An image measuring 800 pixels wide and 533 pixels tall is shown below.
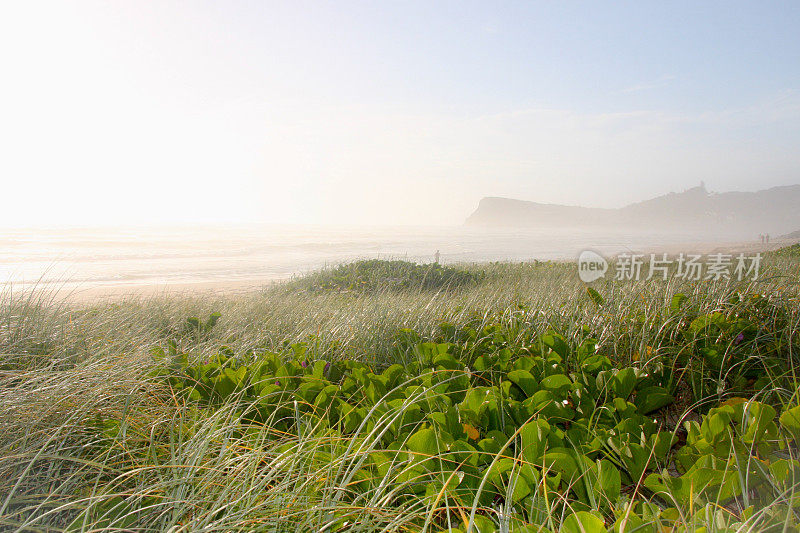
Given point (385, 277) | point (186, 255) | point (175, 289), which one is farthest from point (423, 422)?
point (186, 255)

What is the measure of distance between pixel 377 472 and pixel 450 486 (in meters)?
0.37

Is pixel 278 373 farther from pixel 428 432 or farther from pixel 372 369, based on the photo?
pixel 428 432

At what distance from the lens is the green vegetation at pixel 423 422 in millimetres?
1472

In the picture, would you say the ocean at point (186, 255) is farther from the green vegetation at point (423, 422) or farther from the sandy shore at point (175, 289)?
the green vegetation at point (423, 422)

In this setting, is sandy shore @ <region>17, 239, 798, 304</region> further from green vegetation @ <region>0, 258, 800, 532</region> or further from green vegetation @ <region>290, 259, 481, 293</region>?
green vegetation @ <region>0, 258, 800, 532</region>

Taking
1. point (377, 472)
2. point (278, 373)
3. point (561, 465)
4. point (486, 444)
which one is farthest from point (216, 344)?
point (561, 465)

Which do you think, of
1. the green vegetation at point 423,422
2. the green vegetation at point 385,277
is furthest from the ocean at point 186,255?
the green vegetation at point 423,422

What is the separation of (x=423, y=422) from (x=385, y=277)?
723 cm

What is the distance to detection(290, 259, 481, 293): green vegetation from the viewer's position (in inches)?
348

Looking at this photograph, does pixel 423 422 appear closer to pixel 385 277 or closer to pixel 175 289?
pixel 385 277

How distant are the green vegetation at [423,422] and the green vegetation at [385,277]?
442cm

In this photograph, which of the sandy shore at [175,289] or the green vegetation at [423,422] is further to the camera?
the sandy shore at [175,289]

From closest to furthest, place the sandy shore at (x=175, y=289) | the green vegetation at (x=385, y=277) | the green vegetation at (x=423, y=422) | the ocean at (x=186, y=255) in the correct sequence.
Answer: the green vegetation at (x=423, y=422)
the sandy shore at (x=175, y=289)
the green vegetation at (x=385, y=277)
the ocean at (x=186, y=255)

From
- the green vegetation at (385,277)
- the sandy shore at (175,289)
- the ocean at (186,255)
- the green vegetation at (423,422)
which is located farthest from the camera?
the ocean at (186,255)
